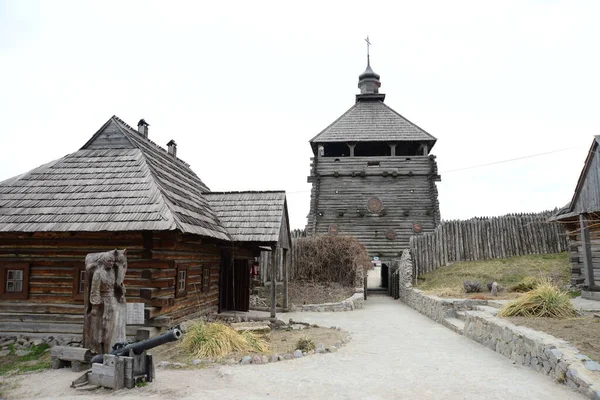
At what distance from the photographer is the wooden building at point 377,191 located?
966 inches

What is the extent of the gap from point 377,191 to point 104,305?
64.5 feet

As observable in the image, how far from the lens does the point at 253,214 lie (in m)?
13.5

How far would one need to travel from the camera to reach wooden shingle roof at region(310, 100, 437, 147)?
86.7 feet

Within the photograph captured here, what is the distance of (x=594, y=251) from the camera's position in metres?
13.8

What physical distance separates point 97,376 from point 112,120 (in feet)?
27.1

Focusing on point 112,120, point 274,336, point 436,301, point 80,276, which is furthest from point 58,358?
point 436,301

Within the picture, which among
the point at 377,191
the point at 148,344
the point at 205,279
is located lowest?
the point at 148,344

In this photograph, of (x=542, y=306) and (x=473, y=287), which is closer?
(x=542, y=306)

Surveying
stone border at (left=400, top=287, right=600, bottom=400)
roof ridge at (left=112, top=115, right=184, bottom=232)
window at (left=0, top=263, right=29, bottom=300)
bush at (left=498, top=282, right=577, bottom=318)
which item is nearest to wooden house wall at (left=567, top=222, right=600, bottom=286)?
stone border at (left=400, top=287, right=600, bottom=400)

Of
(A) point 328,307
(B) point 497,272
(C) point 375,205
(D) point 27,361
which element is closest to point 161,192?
(D) point 27,361

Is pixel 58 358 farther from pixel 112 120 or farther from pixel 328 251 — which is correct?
pixel 328 251

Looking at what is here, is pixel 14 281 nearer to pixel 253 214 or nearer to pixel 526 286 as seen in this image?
pixel 253 214

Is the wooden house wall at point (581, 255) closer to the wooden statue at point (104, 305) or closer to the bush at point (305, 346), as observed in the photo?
the bush at point (305, 346)

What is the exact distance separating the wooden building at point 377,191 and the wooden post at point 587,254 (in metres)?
10.8
